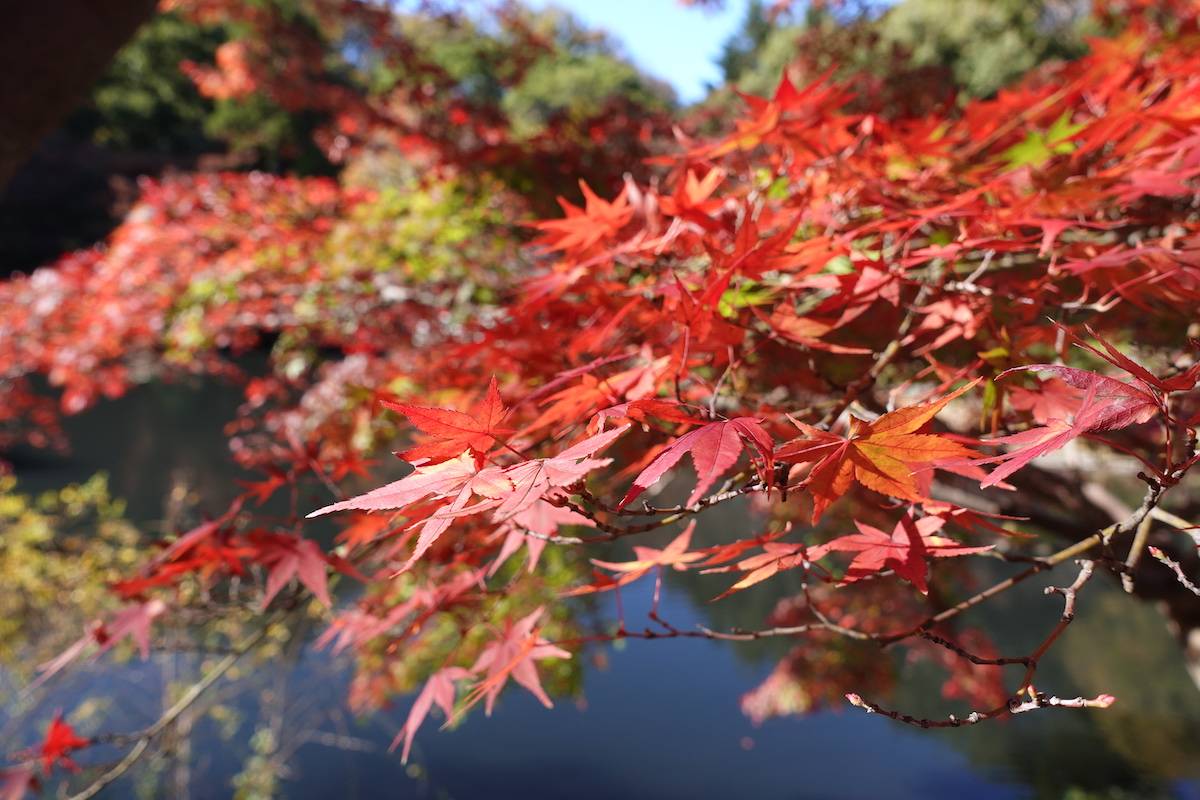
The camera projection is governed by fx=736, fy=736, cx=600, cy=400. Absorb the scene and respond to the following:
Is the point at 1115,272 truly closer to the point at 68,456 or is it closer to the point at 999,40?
the point at 68,456

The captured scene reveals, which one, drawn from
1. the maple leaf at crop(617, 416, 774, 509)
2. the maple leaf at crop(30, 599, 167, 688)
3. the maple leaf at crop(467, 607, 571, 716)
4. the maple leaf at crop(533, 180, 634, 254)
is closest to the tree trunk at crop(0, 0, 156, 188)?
the maple leaf at crop(30, 599, 167, 688)

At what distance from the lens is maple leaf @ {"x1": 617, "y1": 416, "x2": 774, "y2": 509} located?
45 cm

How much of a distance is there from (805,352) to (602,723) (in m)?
5.34

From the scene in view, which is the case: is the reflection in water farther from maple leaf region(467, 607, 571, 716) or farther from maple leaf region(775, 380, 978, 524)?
maple leaf region(775, 380, 978, 524)

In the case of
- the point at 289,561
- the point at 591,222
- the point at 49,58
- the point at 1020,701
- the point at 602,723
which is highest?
the point at 49,58

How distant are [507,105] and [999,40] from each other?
12.1 meters

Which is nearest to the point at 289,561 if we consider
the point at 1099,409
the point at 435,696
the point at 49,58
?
the point at 435,696

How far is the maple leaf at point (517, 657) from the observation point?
720mm

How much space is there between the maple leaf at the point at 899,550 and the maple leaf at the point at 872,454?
102 millimetres

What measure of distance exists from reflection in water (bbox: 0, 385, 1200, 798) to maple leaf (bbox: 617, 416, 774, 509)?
303 cm

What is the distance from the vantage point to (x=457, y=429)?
52cm

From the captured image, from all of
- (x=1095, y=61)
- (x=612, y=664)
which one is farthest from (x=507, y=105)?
(x=1095, y=61)

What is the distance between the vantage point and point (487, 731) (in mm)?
5473

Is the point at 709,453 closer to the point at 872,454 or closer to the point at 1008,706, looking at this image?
the point at 872,454
